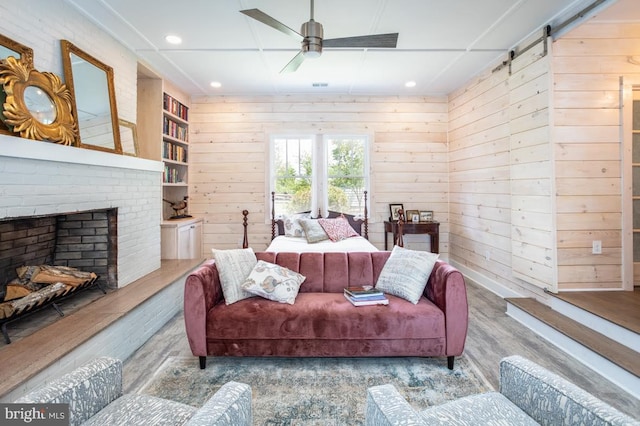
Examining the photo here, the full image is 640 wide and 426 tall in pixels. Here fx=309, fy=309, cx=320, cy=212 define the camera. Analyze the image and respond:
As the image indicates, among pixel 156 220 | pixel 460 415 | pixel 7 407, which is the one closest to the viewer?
pixel 7 407

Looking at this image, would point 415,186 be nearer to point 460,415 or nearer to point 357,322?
point 357,322

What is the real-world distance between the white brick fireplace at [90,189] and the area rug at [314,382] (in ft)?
4.59

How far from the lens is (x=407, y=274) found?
8.14 ft

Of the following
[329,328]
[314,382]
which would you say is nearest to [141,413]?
[314,382]

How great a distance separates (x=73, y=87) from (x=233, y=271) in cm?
200

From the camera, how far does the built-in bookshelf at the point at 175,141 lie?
14.5 ft

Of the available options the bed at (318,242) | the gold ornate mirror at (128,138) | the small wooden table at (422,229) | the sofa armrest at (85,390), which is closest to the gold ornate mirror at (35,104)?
the gold ornate mirror at (128,138)

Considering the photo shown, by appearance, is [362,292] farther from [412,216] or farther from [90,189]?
[412,216]

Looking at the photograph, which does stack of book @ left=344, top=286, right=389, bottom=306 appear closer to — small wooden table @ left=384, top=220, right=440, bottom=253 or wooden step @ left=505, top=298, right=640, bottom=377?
wooden step @ left=505, top=298, right=640, bottom=377

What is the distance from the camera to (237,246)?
5.22 metres

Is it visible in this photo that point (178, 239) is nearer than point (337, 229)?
Yes

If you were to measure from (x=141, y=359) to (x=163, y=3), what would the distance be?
2.97 metres

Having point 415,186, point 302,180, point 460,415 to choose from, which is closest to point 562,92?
point 415,186

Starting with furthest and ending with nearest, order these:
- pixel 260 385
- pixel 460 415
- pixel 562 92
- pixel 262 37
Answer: pixel 262 37
pixel 562 92
pixel 260 385
pixel 460 415
